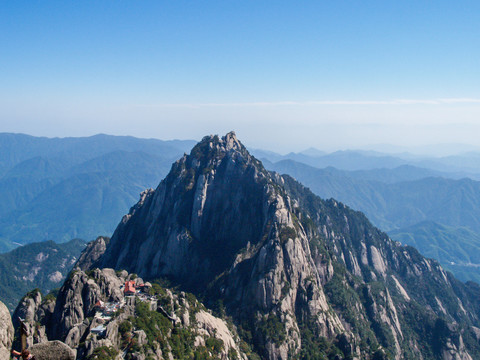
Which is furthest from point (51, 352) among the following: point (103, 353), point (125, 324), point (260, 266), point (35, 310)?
point (260, 266)

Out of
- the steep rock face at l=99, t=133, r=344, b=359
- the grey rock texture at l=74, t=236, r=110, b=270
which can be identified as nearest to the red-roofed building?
the steep rock face at l=99, t=133, r=344, b=359

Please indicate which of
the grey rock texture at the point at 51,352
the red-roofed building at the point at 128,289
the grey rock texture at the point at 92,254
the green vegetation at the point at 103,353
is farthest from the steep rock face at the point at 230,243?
the grey rock texture at the point at 51,352

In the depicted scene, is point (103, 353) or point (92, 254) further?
point (92, 254)

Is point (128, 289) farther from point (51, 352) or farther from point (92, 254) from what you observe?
point (92, 254)

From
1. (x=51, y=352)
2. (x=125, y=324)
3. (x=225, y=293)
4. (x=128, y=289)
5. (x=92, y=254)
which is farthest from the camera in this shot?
(x=92, y=254)

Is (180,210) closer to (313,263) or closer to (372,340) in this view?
(313,263)

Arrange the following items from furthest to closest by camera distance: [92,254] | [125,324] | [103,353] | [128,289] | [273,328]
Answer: [92,254] < [273,328] < [128,289] < [125,324] < [103,353]

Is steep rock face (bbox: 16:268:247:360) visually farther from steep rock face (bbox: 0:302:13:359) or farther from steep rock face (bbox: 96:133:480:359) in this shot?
steep rock face (bbox: 0:302:13:359)
